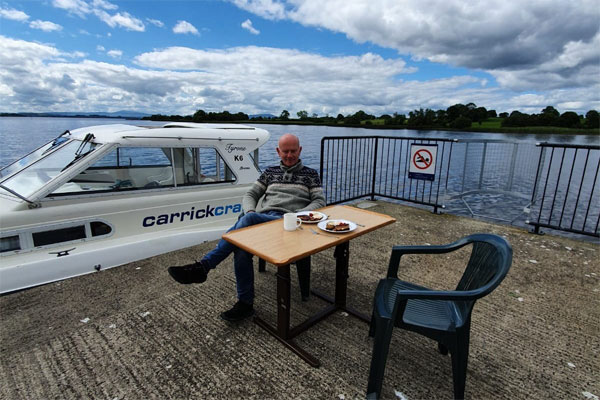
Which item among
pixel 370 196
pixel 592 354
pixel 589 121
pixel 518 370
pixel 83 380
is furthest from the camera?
pixel 589 121

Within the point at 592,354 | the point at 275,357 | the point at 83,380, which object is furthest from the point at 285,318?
the point at 592,354

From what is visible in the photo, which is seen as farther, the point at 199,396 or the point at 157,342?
the point at 157,342

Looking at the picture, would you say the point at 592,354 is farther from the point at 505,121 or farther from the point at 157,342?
the point at 505,121

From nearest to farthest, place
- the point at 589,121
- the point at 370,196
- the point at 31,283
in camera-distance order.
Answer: the point at 31,283 → the point at 370,196 → the point at 589,121

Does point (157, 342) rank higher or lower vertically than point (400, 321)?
lower

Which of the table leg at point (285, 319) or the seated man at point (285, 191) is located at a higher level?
the seated man at point (285, 191)

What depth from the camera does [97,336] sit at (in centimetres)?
250

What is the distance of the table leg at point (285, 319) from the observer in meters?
2.25

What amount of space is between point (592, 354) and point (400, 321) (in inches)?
69.6

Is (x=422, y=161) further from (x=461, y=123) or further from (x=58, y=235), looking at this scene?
(x=461, y=123)

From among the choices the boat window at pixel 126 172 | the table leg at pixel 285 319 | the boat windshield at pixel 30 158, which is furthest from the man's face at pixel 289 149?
the boat windshield at pixel 30 158

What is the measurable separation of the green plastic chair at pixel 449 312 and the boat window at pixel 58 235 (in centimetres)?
342

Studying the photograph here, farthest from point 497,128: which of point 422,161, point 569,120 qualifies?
point 422,161

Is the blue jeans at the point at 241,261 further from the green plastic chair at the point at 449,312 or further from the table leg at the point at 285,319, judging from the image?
the green plastic chair at the point at 449,312
